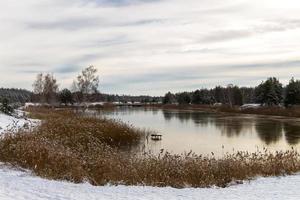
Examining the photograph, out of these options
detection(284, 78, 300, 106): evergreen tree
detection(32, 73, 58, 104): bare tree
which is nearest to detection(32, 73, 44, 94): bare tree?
detection(32, 73, 58, 104): bare tree

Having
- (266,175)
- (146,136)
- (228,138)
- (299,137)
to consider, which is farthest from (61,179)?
(299,137)

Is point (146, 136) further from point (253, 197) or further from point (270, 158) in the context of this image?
point (253, 197)

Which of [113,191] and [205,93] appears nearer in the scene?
[113,191]

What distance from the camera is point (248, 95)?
136 metres

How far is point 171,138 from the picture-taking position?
1107 inches

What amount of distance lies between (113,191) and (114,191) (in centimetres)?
2

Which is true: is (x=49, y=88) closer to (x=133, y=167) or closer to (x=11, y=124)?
(x=11, y=124)

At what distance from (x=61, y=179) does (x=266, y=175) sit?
5258mm

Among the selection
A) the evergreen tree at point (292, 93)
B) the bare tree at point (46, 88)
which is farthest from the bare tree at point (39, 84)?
the evergreen tree at point (292, 93)

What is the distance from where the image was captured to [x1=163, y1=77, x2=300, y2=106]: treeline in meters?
69.1

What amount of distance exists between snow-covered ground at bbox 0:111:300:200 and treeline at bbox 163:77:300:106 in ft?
203

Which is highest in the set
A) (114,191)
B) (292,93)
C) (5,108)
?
(292,93)

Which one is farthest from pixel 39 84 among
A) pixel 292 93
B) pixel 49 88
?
pixel 292 93

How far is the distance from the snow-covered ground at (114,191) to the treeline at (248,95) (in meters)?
62.0
